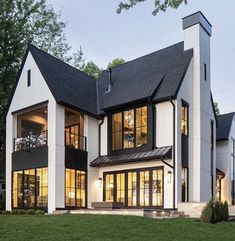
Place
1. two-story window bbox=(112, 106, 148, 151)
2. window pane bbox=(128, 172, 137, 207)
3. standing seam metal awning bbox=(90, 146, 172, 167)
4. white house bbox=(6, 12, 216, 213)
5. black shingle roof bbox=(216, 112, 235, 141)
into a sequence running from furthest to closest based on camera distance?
1. black shingle roof bbox=(216, 112, 235, 141)
2. two-story window bbox=(112, 106, 148, 151)
3. window pane bbox=(128, 172, 137, 207)
4. white house bbox=(6, 12, 216, 213)
5. standing seam metal awning bbox=(90, 146, 172, 167)


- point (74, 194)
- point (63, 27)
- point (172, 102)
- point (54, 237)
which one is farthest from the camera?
point (63, 27)

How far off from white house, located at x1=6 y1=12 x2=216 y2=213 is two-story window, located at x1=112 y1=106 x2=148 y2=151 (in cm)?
5

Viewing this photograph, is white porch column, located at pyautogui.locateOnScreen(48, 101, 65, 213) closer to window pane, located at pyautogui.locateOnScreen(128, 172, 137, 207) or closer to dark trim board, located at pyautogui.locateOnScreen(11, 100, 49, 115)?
dark trim board, located at pyautogui.locateOnScreen(11, 100, 49, 115)

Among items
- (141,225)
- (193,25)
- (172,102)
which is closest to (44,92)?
(172,102)

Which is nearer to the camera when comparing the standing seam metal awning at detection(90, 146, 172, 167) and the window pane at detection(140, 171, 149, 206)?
the standing seam metal awning at detection(90, 146, 172, 167)

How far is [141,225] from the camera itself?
500 inches

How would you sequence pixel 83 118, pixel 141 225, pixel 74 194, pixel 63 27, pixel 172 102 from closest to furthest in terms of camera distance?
pixel 141 225 → pixel 172 102 → pixel 74 194 → pixel 83 118 → pixel 63 27

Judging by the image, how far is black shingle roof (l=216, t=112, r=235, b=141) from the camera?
1031 inches

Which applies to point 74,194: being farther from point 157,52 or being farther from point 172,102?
point 157,52

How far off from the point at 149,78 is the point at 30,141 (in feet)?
21.9

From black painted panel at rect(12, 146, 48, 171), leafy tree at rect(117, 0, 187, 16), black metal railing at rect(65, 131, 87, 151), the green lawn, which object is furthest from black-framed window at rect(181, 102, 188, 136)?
leafy tree at rect(117, 0, 187, 16)

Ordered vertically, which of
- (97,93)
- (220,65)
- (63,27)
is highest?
(63,27)

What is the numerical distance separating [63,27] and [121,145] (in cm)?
1519

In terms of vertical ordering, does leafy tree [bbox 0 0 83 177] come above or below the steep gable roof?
above
